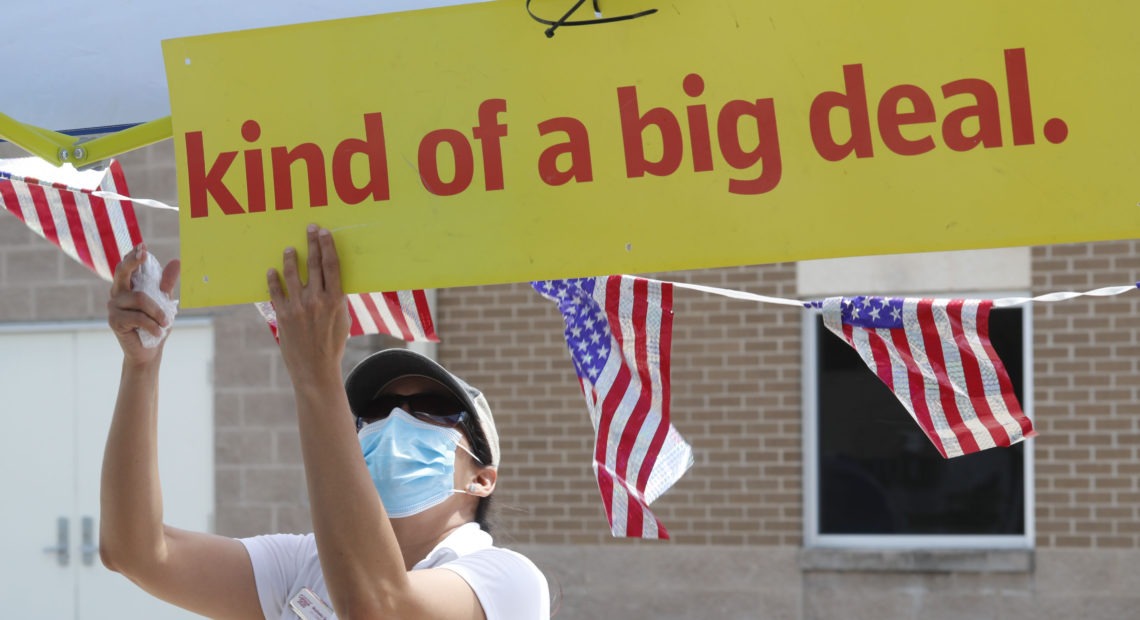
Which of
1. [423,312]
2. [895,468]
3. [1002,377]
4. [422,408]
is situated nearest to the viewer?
[422,408]

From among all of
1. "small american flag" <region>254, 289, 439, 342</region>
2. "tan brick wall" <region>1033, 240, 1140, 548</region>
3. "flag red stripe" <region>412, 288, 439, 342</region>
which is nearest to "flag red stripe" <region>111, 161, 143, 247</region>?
A: "small american flag" <region>254, 289, 439, 342</region>

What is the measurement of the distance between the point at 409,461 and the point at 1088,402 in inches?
230

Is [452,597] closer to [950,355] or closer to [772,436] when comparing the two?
[950,355]

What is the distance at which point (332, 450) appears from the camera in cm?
195

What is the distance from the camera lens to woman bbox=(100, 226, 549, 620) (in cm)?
192

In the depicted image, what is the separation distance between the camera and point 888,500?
786 cm

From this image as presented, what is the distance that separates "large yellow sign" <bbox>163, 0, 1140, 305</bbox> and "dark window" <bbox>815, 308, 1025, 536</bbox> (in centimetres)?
623

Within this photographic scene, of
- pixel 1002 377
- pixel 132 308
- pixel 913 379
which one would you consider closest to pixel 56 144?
pixel 132 308

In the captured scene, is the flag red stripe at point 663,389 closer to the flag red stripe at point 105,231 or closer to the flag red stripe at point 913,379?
the flag red stripe at point 913,379

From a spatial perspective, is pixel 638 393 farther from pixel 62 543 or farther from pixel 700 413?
pixel 62 543

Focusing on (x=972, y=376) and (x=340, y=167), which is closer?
(x=340, y=167)

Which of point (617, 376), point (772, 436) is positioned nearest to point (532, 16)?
point (617, 376)

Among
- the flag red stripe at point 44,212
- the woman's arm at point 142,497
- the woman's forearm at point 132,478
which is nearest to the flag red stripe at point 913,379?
the woman's arm at point 142,497

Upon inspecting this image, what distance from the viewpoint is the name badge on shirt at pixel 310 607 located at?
2.59 meters
